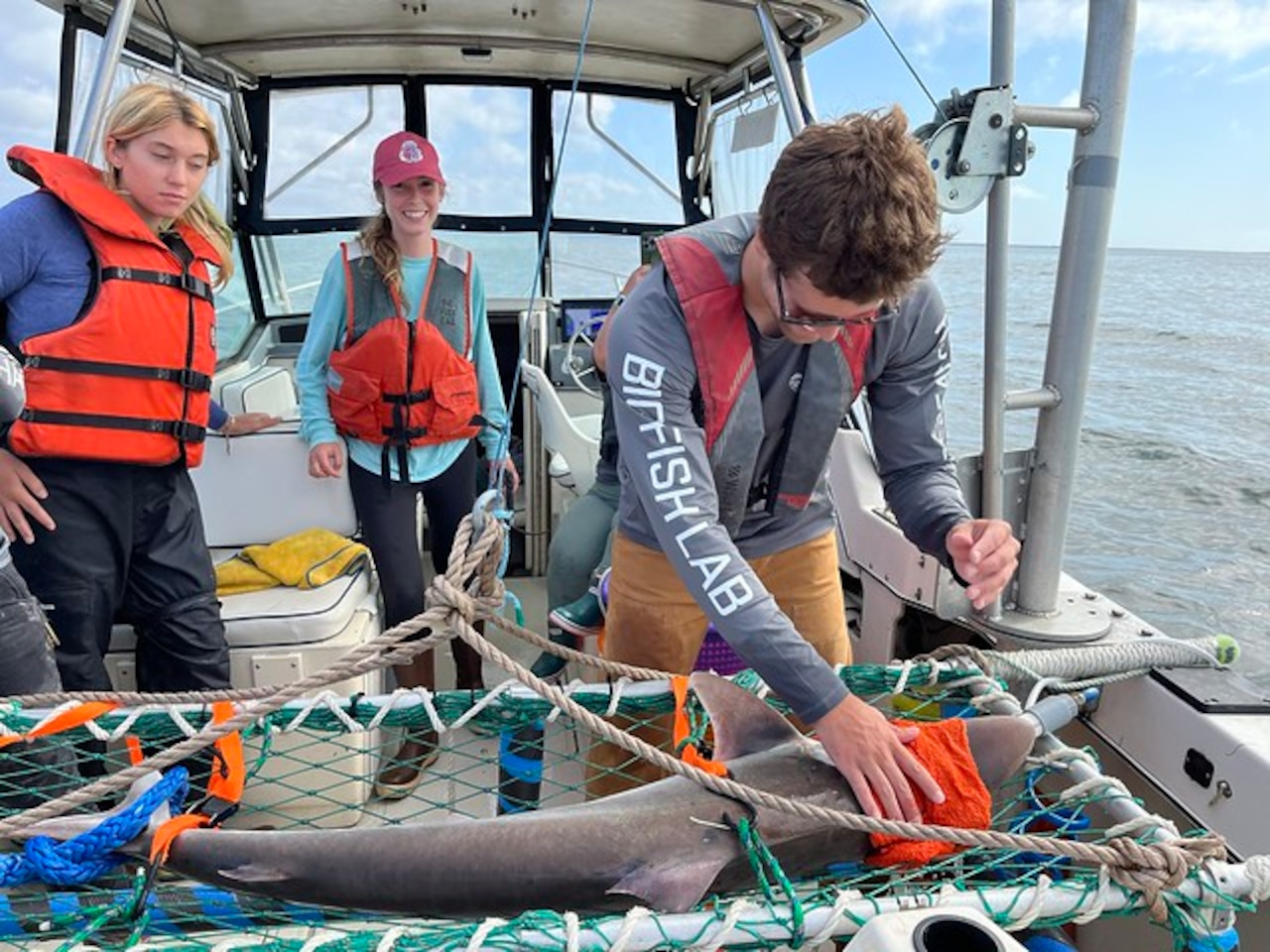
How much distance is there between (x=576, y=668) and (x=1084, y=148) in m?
2.34

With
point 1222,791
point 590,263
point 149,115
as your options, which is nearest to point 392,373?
point 149,115

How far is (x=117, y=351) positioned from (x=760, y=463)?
1.73m

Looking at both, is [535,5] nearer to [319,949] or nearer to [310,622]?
[310,622]

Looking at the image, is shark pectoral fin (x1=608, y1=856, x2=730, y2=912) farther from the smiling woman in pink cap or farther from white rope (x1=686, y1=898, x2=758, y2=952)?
the smiling woman in pink cap

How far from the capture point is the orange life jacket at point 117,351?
238cm

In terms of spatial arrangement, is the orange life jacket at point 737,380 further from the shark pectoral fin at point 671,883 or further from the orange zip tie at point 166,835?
the orange zip tie at point 166,835

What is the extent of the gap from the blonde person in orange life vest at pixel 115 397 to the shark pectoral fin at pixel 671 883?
1.75 m

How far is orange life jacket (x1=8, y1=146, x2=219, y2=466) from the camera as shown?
238 cm

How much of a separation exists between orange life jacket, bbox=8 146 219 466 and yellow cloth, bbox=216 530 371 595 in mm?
523

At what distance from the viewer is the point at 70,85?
3.83 metres

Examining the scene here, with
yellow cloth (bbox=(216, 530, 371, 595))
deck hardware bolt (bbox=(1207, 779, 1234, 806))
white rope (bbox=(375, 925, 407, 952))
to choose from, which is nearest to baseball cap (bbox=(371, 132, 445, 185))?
yellow cloth (bbox=(216, 530, 371, 595))

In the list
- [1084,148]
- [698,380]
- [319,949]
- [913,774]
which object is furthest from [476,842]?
[1084,148]

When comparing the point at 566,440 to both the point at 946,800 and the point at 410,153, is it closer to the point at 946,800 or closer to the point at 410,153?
the point at 410,153

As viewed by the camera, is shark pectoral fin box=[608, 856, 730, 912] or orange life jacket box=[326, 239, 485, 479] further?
orange life jacket box=[326, 239, 485, 479]
